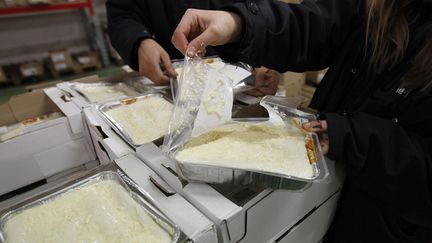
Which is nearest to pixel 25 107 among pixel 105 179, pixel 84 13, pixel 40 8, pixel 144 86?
Answer: pixel 144 86

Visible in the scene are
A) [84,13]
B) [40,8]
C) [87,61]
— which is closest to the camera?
[40,8]

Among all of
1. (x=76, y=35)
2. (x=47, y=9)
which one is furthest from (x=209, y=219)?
(x=76, y=35)

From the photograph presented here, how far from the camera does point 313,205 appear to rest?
67 cm

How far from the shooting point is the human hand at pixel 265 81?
94cm

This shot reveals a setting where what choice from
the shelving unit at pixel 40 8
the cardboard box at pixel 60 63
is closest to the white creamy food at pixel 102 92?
the shelving unit at pixel 40 8

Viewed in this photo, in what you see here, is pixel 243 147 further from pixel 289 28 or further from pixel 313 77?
pixel 313 77

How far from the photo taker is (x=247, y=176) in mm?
480

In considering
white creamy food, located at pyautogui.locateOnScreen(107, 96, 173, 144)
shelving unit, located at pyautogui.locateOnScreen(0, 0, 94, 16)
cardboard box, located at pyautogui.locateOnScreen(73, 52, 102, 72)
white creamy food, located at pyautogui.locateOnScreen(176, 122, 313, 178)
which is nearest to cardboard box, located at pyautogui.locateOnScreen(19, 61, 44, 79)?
cardboard box, located at pyautogui.locateOnScreen(73, 52, 102, 72)

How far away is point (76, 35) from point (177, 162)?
2.96 meters

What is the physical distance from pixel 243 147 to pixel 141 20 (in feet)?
2.91

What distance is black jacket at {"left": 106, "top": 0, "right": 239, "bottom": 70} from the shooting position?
40.4 inches

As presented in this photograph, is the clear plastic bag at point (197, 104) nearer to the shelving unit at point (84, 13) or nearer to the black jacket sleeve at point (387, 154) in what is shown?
the black jacket sleeve at point (387, 154)

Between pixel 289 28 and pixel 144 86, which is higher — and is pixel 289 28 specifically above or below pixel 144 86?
above

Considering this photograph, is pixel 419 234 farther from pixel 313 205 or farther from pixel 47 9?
pixel 47 9
